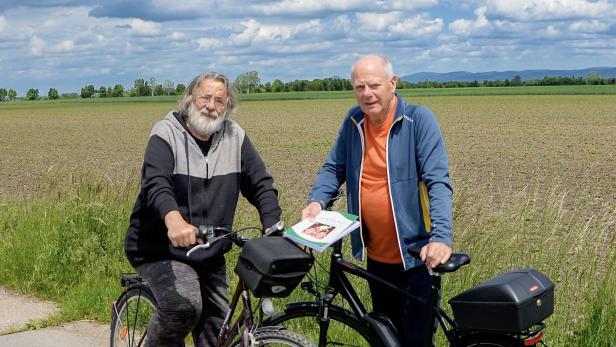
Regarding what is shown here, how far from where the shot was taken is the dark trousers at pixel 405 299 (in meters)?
3.74

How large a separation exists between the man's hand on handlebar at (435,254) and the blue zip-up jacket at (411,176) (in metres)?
0.07

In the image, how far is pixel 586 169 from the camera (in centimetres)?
2023

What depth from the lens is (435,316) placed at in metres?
3.45

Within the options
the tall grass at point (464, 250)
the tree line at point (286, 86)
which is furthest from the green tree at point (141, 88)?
the tall grass at point (464, 250)

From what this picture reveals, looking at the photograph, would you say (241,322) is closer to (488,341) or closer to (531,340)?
(488,341)

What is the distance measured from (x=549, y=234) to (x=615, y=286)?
40.9 inches

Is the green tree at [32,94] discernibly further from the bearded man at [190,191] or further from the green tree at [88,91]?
the bearded man at [190,191]

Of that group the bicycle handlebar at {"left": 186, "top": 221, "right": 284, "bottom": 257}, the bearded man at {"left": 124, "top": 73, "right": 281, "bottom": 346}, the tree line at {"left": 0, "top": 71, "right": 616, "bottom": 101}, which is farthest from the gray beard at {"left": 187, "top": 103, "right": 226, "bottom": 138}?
the tree line at {"left": 0, "top": 71, "right": 616, "bottom": 101}

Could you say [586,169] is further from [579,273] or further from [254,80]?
[254,80]

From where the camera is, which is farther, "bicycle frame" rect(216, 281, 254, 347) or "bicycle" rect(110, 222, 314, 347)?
"bicycle frame" rect(216, 281, 254, 347)

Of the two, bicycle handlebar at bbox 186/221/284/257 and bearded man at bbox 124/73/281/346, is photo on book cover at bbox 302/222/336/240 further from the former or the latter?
bearded man at bbox 124/73/281/346

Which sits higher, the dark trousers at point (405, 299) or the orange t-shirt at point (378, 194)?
the orange t-shirt at point (378, 194)

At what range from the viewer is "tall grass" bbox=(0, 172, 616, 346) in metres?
5.13

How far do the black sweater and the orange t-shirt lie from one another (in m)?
0.52
